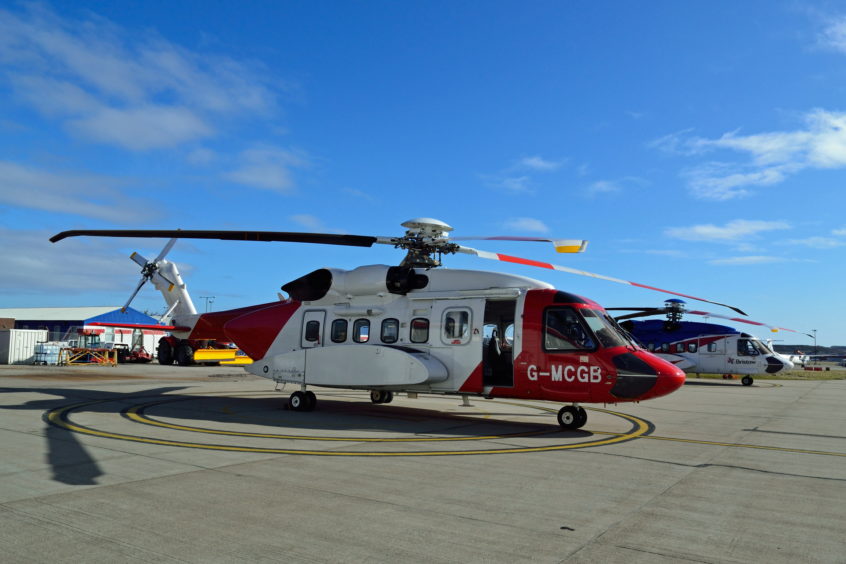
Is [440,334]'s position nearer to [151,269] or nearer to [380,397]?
[380,397]

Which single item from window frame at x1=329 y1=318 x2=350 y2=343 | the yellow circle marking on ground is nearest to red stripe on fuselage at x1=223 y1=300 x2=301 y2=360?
window frame at x1=329 y1=318 x2=350 y2=343

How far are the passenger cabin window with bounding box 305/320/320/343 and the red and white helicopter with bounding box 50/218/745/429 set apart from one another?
0.03 meters

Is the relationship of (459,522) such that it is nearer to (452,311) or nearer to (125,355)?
(452,311)

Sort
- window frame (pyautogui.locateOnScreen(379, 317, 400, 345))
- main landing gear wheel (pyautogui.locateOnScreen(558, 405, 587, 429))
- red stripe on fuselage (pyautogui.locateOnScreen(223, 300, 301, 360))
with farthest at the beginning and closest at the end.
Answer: red stripe on fuselage (pyautogui.locateOnScreen(223, 300, 301, 360)) < window frame (pyautogui.locateOnScreen(379, 317, 400, 345)) < main landing gear wheel (pyautogui.locateOnScreen(558, 405, 587, 429))

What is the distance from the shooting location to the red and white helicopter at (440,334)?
11.4m

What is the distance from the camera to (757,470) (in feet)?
26.7

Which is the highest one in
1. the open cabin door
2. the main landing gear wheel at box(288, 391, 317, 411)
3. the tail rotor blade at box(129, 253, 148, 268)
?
the tail rotor blade at box(129, 253, 148, 268)

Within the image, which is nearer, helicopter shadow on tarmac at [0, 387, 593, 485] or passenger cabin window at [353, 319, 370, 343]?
helicopter shadow on tarmac at [0, 387, 593, 485]

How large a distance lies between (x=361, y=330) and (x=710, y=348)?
2369cm

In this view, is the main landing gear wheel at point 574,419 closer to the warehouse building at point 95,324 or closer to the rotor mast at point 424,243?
the rotor mast at point 424,243

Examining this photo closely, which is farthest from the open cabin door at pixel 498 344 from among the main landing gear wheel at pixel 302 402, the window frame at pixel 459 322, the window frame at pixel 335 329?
the main landing gear wheel at pixel 302 402

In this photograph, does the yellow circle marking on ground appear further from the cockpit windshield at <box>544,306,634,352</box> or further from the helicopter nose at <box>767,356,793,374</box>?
the helicopter nose at <box>767,356,793,374</box>

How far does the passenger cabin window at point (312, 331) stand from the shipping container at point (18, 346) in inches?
1128

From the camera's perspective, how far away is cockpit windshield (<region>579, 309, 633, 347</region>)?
1143 cm
